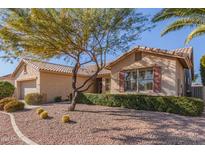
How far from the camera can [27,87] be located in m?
22.7

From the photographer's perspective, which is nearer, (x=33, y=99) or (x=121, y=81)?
(x=121, y=81)

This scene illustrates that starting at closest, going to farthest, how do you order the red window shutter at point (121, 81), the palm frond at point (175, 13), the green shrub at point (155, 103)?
the palm frond at point (175, 13)
the green shrub at point (155, 103)
the red window shutter at point (121, 81)

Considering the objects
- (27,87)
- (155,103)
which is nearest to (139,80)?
(155,103)

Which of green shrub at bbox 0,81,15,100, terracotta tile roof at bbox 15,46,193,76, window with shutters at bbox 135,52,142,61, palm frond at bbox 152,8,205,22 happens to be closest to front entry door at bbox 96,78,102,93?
terracotta tile roof at bbox 15,46,193,76

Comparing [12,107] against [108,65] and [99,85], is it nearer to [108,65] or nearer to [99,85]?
[108,65]

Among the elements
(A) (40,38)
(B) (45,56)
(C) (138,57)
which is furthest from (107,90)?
(A) (40,38)

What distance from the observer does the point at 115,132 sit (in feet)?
27.3

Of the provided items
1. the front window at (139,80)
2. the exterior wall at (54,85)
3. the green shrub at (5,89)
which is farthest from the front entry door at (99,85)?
the green shrub at (5,89)

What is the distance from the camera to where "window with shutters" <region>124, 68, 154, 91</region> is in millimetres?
15789

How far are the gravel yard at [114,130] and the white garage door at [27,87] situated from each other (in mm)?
11079

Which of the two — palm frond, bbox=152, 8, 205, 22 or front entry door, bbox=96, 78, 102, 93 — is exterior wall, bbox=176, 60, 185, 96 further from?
front entry door, bbox=96, 78, 102, 93

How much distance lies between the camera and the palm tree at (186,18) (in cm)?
976

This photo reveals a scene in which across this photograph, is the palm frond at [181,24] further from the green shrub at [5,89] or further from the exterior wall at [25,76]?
the green shrub at [5,89]

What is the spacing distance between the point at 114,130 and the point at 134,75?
28.1 feet
